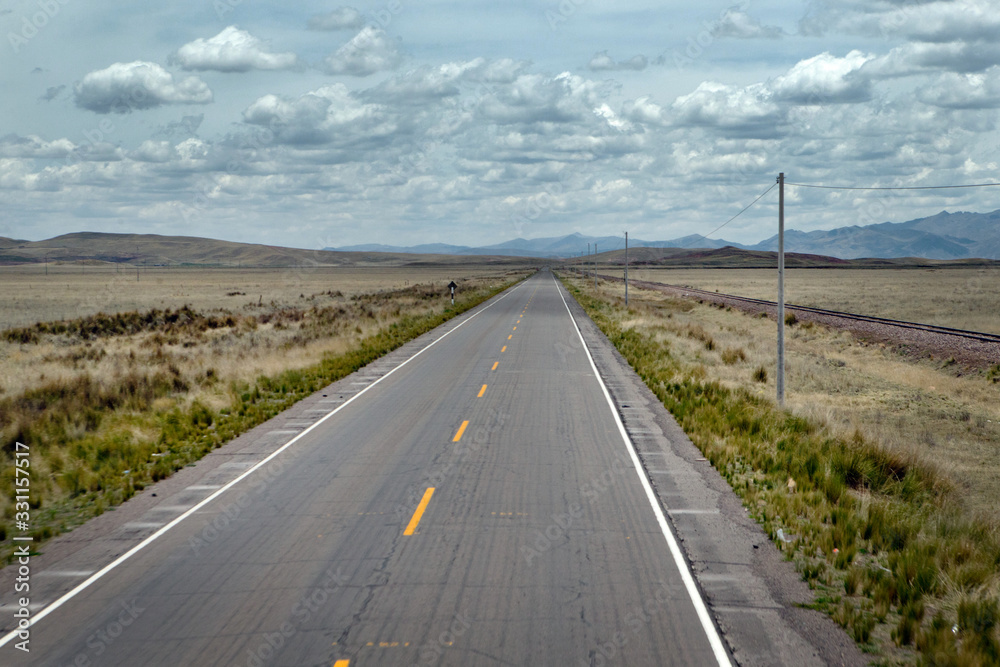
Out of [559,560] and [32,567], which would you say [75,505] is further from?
[559,560]

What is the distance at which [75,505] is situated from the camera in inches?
391

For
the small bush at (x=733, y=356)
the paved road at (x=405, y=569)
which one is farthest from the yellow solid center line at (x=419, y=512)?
the small bush at (x=733, y=356)

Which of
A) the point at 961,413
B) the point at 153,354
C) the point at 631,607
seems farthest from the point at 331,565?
the point at 153,354

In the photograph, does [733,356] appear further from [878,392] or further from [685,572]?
[685,572]

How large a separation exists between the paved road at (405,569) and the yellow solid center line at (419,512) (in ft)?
0.12

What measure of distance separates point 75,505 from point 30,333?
27587mm

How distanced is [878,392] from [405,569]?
1810cm

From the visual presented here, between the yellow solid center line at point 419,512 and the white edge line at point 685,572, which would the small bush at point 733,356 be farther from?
the yellow solid center line at point 419,512

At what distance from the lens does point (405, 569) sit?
24.2 feet

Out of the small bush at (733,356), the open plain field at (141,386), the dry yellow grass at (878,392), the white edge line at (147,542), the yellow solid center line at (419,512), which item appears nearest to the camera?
the white edge line at (147,542)

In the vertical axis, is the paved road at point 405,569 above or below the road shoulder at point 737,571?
above

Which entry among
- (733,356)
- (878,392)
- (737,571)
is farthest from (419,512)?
(733,356)

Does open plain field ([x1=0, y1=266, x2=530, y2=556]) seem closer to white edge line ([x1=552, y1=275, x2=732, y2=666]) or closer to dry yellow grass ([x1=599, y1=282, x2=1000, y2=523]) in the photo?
white edge line ([x1=552, y1=275, x2=732, y2=666])

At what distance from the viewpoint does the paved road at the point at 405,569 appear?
5.88 m
